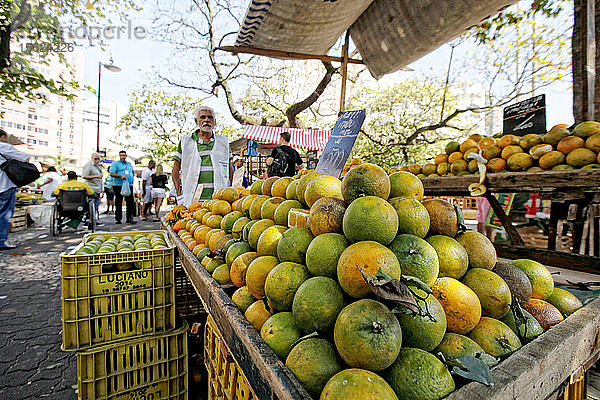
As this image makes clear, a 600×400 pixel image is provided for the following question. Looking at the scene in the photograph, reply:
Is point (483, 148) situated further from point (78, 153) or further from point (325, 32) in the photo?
point (78, 153)

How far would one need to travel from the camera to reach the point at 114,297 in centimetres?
217

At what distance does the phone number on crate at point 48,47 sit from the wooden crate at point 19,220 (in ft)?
14.7

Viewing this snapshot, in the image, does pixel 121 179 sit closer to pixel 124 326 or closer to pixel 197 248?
pixel 124 326

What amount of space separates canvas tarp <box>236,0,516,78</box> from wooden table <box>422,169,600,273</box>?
1.88 meters

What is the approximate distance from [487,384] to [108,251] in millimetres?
2458

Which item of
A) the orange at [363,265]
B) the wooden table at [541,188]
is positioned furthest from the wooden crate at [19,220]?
the orange at [363,265]

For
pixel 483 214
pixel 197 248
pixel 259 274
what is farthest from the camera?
pixel 483 214

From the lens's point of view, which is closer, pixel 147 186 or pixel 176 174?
pixel 176 174

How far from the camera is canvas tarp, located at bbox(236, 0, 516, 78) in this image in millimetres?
3616

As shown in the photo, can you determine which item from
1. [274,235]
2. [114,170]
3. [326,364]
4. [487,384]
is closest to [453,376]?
[487,384]

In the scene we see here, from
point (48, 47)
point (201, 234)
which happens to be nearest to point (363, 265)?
point (201, 234)

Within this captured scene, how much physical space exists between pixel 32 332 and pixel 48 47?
7.35 meters

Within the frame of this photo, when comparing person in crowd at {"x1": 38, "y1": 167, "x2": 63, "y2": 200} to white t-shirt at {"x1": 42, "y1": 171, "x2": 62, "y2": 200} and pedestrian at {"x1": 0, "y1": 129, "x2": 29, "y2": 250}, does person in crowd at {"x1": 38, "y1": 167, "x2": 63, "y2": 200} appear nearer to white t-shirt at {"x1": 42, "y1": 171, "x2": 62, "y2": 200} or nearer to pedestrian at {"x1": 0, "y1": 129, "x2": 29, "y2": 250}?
white t-shirt at {"x1": 42, "y1": 171, "x2": 62, "y2": 200}

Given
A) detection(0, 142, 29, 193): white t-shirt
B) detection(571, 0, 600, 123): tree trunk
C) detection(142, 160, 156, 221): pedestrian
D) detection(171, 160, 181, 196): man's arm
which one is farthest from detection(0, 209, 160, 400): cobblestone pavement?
detection(571, 0, 600, 123): tree trunk
